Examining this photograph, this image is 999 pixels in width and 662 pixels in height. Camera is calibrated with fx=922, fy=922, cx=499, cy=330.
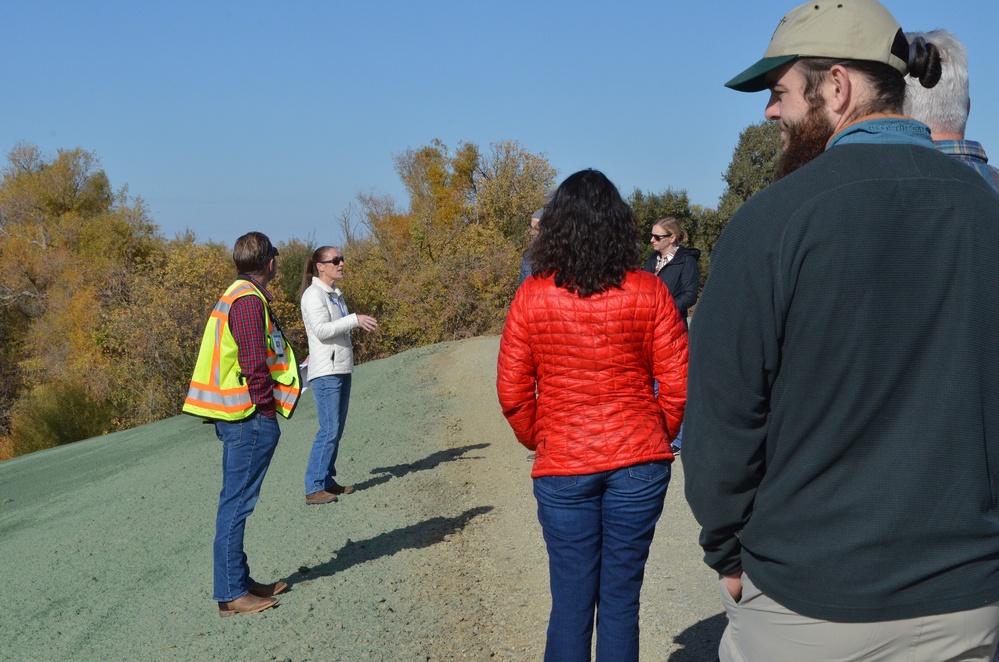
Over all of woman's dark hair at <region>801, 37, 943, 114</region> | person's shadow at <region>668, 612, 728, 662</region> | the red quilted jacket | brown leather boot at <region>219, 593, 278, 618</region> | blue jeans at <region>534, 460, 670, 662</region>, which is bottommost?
person's shadow at <region>668, 612, 728, 662</region>

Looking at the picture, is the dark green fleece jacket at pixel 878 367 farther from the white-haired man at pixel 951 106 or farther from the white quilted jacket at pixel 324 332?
the white quilted jacket at pixel 324 332

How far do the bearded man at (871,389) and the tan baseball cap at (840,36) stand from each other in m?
0.17

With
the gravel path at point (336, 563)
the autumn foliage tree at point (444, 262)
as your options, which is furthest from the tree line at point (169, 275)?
the gravel path at point (336, 563)

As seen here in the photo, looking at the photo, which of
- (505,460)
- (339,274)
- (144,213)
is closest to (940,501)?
(339,274)

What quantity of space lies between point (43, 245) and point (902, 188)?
2080 inches

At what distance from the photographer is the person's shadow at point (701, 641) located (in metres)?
4.38

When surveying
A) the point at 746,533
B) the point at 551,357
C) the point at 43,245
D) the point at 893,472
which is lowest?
the point at 746,533

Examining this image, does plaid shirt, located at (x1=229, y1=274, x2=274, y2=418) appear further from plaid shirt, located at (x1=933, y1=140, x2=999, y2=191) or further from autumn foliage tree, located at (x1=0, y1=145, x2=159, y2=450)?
autumn foliage tree, located at (x1=0, y1=145, x2=159, y2=450)

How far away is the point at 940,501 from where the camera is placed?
1.77 metres

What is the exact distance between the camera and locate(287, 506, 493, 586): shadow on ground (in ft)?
20.3

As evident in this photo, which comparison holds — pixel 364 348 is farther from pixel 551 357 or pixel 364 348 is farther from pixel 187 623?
pixel 551 357

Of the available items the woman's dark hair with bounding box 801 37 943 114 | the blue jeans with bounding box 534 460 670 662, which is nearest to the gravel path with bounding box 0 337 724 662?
the blue jeans with bounding box 534 460 670 662

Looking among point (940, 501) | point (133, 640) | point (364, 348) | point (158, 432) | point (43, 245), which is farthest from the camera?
point (43, 245)

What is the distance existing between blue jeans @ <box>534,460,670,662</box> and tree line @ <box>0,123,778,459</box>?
23671 millimetres
